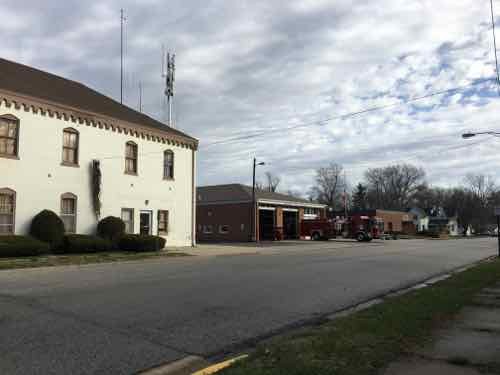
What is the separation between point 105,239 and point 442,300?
19.1 m

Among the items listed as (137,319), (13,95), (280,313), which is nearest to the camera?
(137,319)

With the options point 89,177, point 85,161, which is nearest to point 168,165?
point 89,177

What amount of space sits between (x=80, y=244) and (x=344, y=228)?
33046 mm

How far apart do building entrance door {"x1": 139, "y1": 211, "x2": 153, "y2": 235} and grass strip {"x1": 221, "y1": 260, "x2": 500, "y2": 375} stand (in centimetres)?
2210

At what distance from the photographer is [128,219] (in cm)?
2869

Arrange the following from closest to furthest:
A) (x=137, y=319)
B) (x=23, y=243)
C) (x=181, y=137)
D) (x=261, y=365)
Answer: (x=261, y=365) → (x=137, y=319) → (x=23, y=243) → (x=181, y=137)

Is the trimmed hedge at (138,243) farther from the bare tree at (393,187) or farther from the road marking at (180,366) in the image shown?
the bare tree at (393,187)

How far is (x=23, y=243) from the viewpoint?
67.3 feet

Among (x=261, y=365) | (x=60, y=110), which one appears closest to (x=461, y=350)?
(x=261, y=365)

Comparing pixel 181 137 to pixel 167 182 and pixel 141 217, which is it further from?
pixel 141 217

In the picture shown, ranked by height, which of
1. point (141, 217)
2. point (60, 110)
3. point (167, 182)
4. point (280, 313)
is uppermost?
point (60, 110)

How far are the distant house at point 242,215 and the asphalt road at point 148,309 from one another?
28.5m

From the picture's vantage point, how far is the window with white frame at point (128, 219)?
28422 millimetres

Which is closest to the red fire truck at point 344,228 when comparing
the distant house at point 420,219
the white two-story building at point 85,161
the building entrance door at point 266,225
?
the building entrance door at point 266,225
